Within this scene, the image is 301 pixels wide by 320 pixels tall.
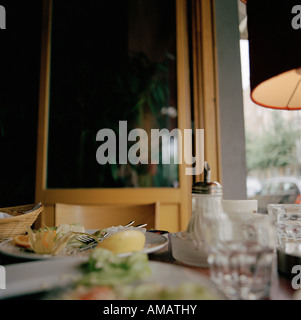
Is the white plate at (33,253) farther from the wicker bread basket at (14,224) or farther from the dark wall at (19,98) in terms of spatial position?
the dark wall at (19,98)

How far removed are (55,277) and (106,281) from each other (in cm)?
9

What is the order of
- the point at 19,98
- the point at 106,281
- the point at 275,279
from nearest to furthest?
the point at 106,281, the point at 275,279, the point at 19,98

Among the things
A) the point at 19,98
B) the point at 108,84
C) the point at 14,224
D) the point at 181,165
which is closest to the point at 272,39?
the point at 14,224

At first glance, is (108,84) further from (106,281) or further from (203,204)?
(106,281)

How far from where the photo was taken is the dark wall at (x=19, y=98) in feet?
7.22

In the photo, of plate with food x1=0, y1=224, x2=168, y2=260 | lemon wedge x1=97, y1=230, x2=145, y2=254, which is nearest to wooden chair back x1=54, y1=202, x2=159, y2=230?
plate with food x1=0, y1=224, x2=168, y2=260

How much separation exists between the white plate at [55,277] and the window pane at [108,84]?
61.3 inches

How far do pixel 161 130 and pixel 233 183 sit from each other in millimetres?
699

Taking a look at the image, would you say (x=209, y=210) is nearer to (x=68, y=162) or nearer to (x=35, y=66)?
(x=68, y=162)

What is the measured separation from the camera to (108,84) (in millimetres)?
2115

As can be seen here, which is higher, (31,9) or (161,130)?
(31,9)

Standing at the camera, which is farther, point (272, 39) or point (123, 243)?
point (272, 39)

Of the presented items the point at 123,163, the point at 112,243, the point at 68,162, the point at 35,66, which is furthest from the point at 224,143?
the point at 35,66
